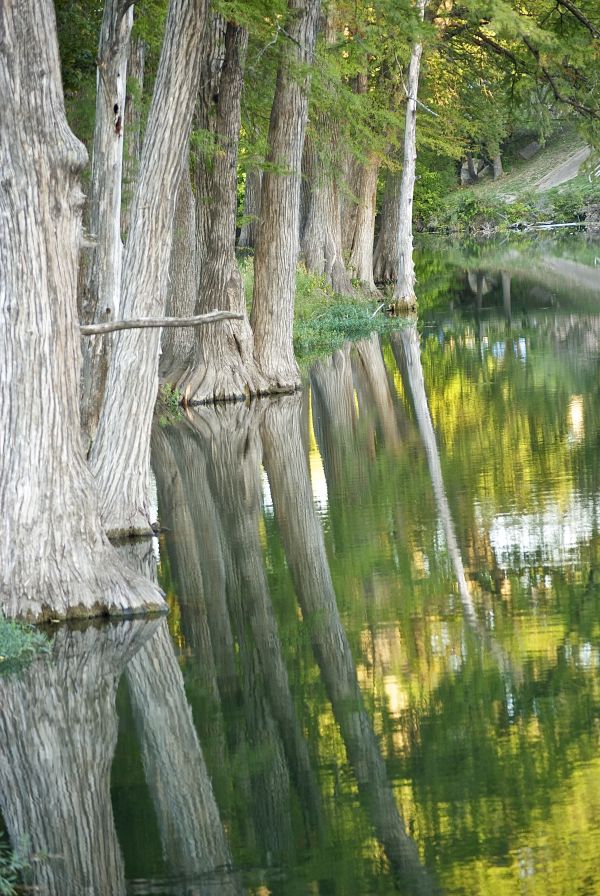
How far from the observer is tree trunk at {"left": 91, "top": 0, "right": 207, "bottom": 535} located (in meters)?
12.3

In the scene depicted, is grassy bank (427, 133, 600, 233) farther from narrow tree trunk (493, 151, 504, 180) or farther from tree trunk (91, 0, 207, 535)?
tree trunk (91, 0, 207, 535)

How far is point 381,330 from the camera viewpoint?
3353 cm

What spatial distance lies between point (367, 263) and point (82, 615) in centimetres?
3305

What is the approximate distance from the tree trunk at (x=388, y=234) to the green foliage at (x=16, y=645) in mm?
40454

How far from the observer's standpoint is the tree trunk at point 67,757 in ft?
19.5

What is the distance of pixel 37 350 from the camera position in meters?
9.70

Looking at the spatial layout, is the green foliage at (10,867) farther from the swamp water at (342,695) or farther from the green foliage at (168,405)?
the green foliage at (168,405)

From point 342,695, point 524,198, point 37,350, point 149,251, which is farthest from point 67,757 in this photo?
point 524,198

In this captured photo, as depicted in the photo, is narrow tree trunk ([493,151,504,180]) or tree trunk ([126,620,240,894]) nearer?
tree trunk ([126,620,240,894])

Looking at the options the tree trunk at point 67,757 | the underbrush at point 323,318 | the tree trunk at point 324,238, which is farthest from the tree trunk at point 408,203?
the tree trunk at point 67,757

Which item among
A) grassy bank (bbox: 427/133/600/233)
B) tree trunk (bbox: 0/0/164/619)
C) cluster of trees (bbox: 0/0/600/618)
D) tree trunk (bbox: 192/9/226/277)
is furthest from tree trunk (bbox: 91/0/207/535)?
grassy bank (bbox: 427/133/600/233)

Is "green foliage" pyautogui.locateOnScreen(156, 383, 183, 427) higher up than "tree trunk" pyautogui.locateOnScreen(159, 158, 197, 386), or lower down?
lower down

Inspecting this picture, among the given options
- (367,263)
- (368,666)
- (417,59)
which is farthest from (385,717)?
(367,263)

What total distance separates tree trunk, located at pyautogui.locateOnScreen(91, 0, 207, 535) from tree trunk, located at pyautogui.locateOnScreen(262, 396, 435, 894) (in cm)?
159
